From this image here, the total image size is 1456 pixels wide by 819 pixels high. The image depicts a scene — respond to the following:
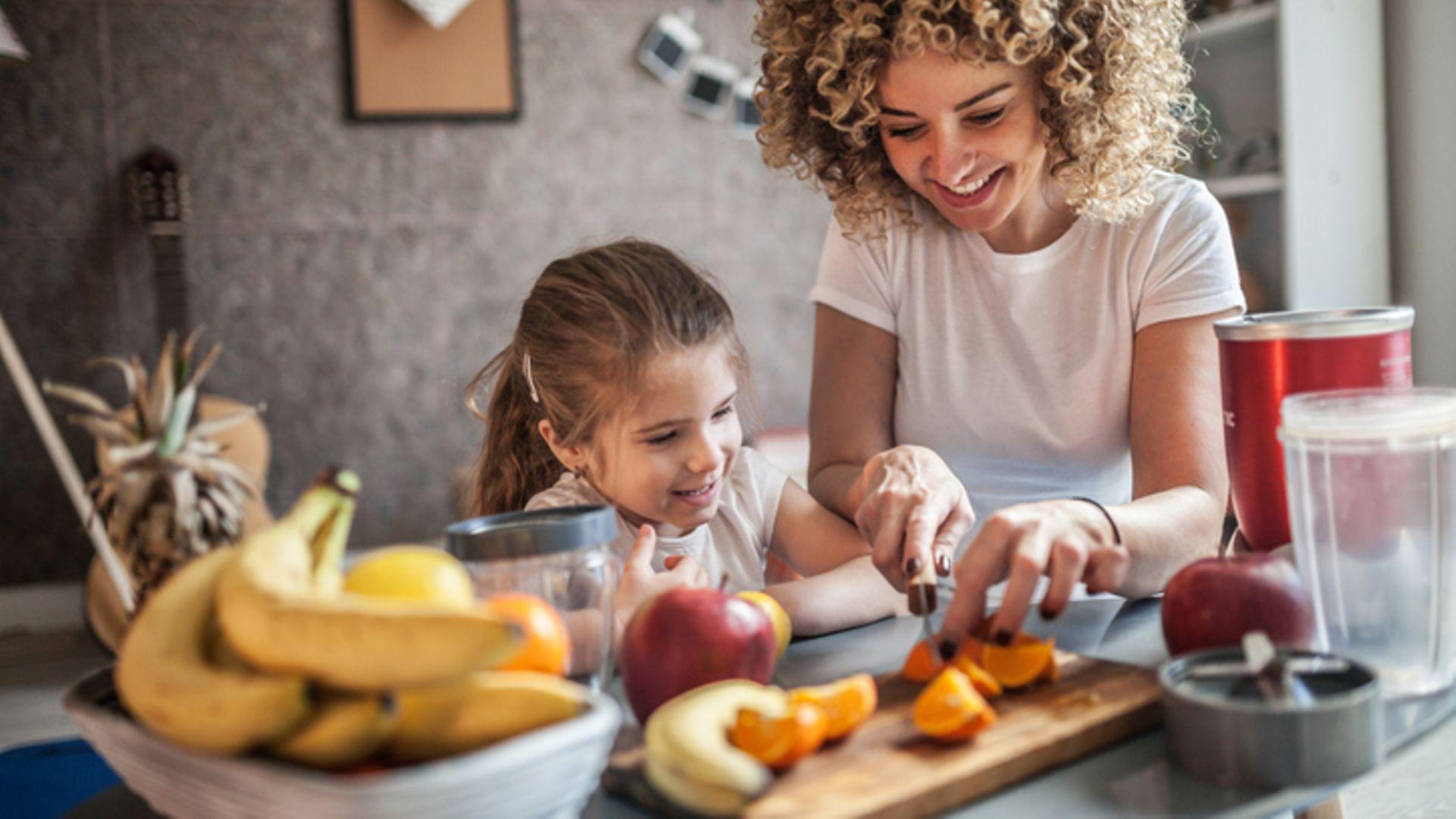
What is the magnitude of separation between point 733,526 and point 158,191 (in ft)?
9.19

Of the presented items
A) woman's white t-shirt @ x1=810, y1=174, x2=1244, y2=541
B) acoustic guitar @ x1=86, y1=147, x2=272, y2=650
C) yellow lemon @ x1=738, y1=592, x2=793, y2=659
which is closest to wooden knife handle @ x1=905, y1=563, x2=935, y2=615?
yellow lemon @ x1=738, y1=592, x2=793, y2=659

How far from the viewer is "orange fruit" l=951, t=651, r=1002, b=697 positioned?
0.85m

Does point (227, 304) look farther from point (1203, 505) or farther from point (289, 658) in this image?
point (289, 658)

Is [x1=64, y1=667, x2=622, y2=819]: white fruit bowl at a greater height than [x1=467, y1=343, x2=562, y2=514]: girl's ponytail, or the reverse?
[x1=467, y1=343, x2=562, y2=514]: girl's ponytail

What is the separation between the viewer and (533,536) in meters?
0.80

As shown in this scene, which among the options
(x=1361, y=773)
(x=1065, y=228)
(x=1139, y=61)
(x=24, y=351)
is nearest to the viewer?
(x=1361, y=773)

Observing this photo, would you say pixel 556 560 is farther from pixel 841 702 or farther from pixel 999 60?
pixel 999 60

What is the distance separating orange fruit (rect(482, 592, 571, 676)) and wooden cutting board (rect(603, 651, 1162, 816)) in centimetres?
9

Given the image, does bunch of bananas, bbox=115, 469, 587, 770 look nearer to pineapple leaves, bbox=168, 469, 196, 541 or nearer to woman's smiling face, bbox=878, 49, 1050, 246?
pineapple leaves, bbox=168, 469, 196, 541

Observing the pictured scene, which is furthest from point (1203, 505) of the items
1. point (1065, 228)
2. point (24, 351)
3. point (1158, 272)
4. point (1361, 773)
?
point (24, 351)

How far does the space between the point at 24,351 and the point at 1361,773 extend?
3.92m

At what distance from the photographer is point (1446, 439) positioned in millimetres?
861

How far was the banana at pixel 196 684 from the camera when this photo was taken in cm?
Result: 58

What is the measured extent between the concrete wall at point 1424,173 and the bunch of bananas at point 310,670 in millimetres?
3149
